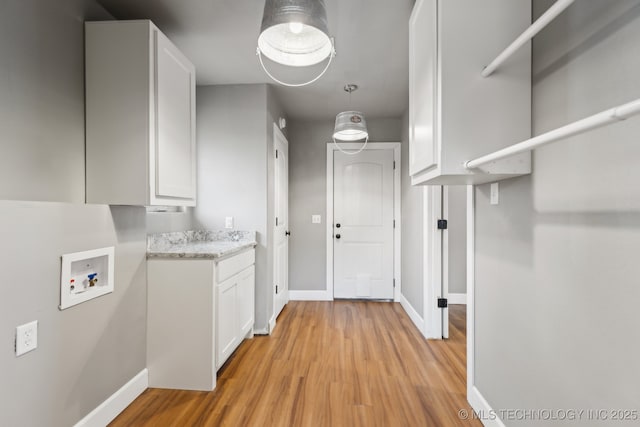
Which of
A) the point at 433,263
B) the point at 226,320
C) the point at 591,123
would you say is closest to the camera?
the point at 591,123

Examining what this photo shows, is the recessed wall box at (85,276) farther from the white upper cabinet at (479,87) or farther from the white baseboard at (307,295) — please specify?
the white baseboard at (307,295)

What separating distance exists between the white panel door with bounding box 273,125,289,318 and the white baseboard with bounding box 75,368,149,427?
4.73ft

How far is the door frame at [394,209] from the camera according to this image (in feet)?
13.7

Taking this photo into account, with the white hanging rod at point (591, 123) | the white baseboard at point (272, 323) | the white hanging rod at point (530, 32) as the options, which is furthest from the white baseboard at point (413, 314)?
the white hanging rod at point (591, 123)

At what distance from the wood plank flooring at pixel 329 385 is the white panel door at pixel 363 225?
1.02 m

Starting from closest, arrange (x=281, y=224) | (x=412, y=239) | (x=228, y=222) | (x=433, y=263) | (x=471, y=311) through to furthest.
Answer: (x=471, y=311) < (x=433, y=263) < (x=228, y=222) < (x=412, y=239) < (x=281, y=224)

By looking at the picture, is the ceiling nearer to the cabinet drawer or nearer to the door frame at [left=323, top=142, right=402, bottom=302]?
the door frame at [left=323, top=142, right=402, bottom=302]

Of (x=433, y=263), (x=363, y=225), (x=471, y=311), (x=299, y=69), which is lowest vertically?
(x=471, y=311)

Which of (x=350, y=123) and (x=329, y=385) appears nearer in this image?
(x=329, y=385)

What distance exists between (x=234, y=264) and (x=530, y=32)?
2.23 metres

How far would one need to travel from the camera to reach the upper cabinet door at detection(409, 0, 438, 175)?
55.8 inches

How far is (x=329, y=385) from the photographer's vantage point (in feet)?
7.08

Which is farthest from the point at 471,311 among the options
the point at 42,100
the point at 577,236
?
the point at 42,100

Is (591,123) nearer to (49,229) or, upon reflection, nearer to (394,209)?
(49,229)
